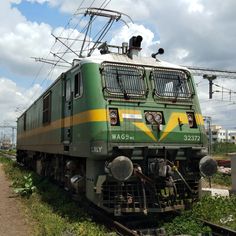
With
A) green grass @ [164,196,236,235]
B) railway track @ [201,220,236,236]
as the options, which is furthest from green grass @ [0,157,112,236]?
railway track @ [201,220,236,236]

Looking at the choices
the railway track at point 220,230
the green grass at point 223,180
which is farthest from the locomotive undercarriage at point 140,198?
the green grass at point 223,180

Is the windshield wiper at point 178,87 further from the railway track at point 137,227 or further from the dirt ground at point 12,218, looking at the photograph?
the dirt ground at point 12,218

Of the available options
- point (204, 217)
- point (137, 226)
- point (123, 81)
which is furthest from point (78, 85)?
point (204, 217)

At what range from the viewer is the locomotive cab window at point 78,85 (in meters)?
10.1

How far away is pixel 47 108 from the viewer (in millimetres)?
14852

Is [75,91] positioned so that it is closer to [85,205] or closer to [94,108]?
[94,108]

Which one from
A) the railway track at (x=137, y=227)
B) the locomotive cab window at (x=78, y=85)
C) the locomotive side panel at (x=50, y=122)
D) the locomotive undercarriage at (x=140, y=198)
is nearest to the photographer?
the railway track at (x=137, y=227)

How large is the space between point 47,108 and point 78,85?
4.73 m

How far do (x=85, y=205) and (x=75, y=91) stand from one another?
2716mm

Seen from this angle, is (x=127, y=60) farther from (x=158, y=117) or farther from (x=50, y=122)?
(x=50, y=122)

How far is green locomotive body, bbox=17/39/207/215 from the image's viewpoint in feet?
29.8

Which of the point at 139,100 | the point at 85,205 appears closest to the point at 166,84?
the point at 139,100

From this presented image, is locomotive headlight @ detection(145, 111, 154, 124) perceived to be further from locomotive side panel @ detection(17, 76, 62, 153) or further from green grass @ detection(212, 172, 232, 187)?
green grass @ detection(212, 172, 232, 187)

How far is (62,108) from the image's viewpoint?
11859mm
